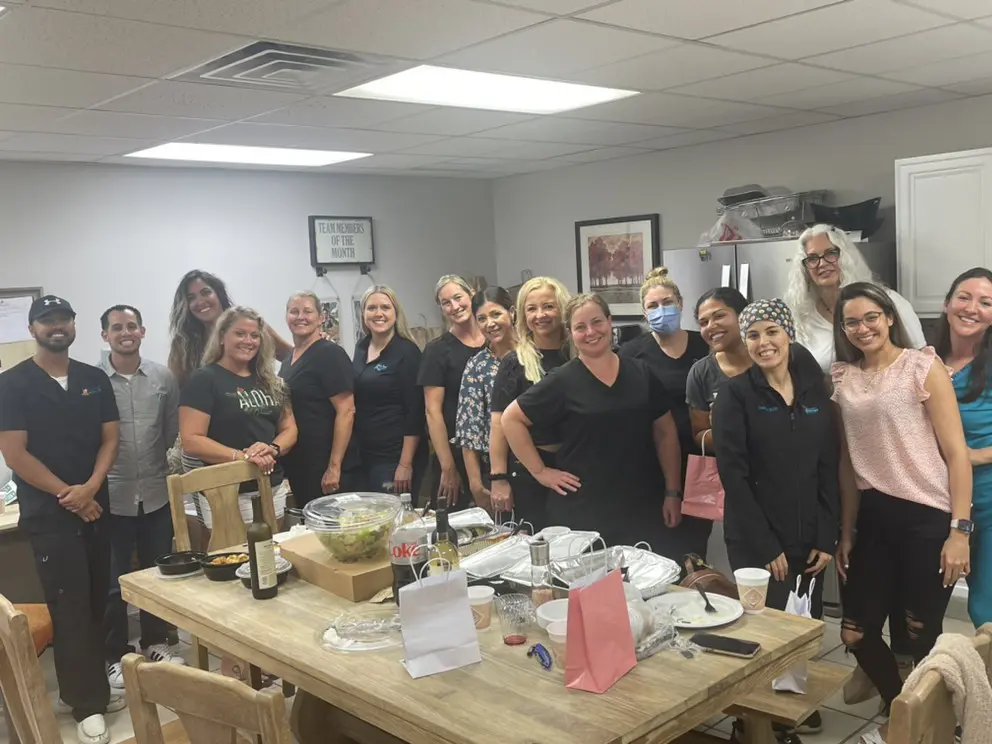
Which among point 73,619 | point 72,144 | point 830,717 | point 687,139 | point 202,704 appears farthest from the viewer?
point 687,139

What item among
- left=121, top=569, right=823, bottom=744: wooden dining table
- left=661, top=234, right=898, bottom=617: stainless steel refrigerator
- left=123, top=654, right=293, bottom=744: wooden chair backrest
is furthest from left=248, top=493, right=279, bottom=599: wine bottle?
left=661, top=234, right=898, bottom=617: stainless steel refrigerator

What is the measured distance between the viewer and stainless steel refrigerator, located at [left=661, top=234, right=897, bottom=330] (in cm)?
457

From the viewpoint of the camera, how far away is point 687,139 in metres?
5.38

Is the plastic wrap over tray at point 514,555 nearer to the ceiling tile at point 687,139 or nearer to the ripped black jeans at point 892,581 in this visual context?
the ripped black jeans at point 892,581

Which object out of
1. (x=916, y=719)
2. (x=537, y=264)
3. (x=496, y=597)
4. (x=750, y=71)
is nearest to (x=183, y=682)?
(x=496, y=597)

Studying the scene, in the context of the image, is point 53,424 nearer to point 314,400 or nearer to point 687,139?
point 314,400

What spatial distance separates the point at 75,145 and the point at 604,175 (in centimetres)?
340

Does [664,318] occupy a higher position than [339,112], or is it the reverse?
[339,112]

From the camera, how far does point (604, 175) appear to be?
6.26 meters

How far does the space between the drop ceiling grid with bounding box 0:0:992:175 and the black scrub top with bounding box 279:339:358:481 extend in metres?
1.08

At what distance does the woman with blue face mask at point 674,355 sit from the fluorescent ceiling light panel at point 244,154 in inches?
95.2

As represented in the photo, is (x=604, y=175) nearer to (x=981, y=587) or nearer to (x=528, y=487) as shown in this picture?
(x=528, y=487)

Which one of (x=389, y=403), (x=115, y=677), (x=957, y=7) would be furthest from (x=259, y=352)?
(x=957, y=7)

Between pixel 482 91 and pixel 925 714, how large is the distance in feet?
9.97
